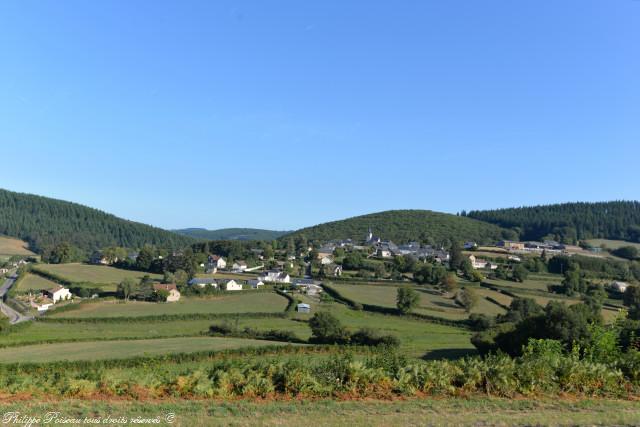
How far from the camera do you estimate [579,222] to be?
539 feet

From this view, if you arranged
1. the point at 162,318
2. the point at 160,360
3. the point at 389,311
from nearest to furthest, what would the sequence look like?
the point at 160,360
the point at 162,318
the point at 389,311

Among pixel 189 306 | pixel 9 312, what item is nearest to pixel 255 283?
pixel 189 306

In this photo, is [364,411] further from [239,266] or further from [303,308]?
[239,266]

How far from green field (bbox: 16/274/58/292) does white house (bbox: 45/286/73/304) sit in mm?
5061

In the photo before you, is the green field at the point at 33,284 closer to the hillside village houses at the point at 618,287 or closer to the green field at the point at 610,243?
the hillside village houses at the point at 618,287

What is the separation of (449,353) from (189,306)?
3442 centimetres

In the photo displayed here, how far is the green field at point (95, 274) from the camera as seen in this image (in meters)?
76.9

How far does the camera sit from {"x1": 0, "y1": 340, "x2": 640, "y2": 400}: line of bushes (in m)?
13.5

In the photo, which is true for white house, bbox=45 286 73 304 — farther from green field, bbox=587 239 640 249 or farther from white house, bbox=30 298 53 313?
green field, bbox=587 239 640 249

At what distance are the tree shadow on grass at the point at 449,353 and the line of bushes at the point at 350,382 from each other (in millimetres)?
18562

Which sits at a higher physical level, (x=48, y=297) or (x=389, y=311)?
(x=389, y=311)

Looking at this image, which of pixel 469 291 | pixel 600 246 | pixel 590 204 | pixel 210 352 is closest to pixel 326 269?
pixel 469 291

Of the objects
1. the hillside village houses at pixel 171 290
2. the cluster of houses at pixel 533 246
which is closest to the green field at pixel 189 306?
the hillside village houses at pixel 171 290

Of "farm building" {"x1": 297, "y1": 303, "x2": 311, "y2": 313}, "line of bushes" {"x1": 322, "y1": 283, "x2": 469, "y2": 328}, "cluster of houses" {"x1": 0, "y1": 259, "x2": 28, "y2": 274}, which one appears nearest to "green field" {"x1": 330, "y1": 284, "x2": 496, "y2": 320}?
"line of bushes" {"x1": 322, "y1": 283, "x2": 469, "y2": 328}
